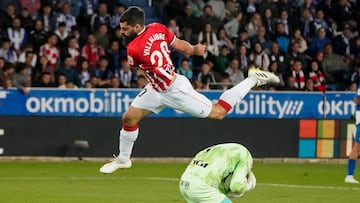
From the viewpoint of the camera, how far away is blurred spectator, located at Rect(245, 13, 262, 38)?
88.4 feet

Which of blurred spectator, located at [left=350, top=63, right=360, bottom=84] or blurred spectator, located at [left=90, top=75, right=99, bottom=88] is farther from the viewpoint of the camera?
blurred spectator, located at [left=350, top=63, right=360, bottom=84]

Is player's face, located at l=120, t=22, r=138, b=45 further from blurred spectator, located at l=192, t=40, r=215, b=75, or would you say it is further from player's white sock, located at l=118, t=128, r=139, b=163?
blurred spectator, located at l=192, t=40, r=215, b=75

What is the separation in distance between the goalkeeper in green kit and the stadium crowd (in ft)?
40.6

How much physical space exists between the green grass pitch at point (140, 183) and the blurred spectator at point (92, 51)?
3105mm

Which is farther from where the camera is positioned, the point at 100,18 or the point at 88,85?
the point at 100,18

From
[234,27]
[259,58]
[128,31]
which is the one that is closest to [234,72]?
[259,58]

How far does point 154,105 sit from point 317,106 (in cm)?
947

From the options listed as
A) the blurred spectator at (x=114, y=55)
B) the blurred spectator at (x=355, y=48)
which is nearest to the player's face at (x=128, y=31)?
the blurred spectator at (x=114, y=55)

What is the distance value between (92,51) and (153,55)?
10.4 metres

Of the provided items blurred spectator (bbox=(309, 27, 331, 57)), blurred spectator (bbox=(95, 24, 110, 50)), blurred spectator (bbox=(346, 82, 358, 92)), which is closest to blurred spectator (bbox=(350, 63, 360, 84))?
blurred spectator (bbox=(346, 82, 358, 92))

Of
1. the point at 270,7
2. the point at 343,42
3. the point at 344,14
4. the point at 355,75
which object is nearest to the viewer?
the point at 355,75

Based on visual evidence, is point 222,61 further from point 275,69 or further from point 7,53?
point 7,53

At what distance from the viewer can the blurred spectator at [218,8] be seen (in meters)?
27.1

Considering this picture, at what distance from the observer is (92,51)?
24.9 meters
